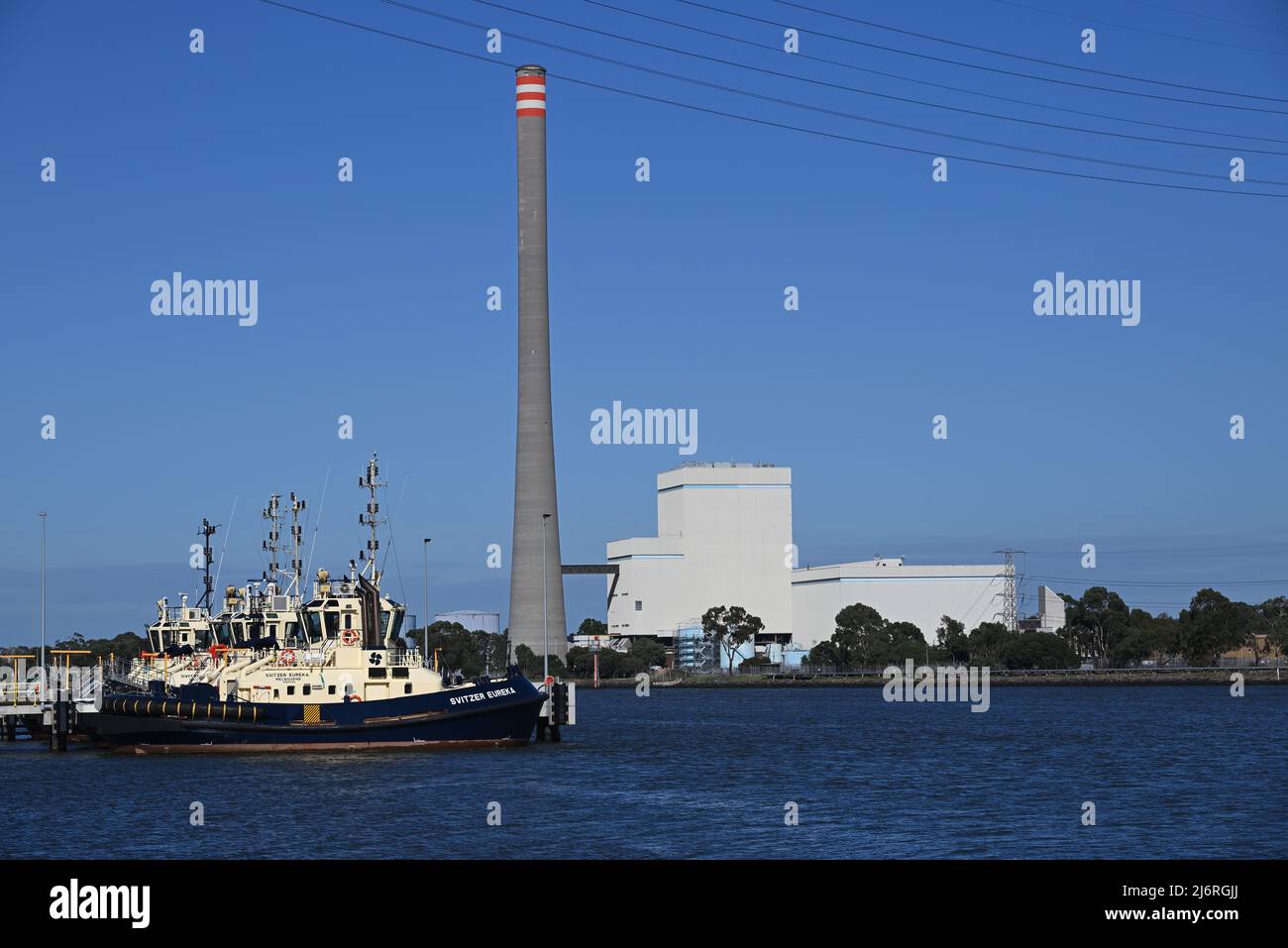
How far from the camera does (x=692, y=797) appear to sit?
169 ft

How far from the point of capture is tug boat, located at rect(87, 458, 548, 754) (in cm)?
6644

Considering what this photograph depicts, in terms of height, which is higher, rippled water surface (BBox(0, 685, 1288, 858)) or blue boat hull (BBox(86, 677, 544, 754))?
blue boat hull (BBox(86, 677, 544, 754))

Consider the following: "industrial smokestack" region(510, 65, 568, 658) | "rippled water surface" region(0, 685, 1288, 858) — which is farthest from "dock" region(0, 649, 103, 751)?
"industrial smokestack" region(510, 65, 568, 658)

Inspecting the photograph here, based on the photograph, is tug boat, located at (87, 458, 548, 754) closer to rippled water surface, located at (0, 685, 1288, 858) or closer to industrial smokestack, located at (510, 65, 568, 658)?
rippled water surface, located at (0, 685, 1288, 858)

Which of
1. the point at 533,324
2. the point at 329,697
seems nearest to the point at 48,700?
the point at 329,697

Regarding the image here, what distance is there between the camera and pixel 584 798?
167 feet

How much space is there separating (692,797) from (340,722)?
67.9ft

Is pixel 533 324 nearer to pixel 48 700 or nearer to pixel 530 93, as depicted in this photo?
pixel 530 93

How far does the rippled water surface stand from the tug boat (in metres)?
1.09
